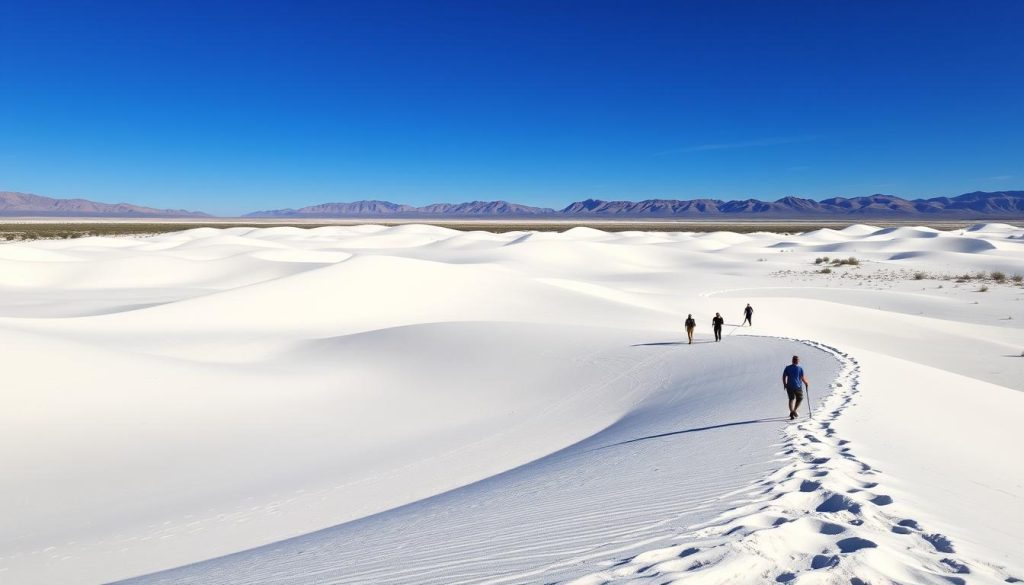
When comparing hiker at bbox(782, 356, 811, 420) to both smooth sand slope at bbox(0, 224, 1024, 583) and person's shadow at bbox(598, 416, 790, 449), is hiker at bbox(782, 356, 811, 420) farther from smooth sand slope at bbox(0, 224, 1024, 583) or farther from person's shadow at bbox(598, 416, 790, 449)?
person's shadow at bbox(598, 416, 790, 449)

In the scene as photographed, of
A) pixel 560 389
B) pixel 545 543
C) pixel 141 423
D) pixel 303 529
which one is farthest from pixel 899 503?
Result: pixel 141 423

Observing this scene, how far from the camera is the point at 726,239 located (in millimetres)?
78062

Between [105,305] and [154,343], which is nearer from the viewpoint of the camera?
[154,343]

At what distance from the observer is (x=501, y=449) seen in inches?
415

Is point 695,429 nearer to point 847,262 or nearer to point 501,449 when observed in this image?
point 501,449

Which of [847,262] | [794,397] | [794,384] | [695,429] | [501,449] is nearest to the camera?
[794,384]

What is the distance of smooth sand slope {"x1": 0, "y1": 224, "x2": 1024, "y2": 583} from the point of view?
4.62 metres

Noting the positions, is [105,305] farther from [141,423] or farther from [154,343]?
[141,423]

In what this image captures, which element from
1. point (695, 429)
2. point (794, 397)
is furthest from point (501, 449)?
point (794, 397)

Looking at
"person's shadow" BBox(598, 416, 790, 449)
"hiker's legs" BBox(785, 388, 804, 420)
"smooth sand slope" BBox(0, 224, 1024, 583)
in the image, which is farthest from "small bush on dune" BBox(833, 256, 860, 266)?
"hiker's legs" BBox(785, 388, 804, 420)

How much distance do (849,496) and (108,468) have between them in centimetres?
984

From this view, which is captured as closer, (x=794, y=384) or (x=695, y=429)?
(x=794, y=384)

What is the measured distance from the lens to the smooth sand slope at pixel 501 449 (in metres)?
4.62

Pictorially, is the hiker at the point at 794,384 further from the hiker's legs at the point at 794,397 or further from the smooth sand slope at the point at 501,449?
the smooth sand slope at the point at 501,449
